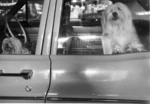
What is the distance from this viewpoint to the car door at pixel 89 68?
2428 mm

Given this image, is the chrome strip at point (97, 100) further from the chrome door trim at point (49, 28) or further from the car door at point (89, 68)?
the chrome door trim at point (49, 28)

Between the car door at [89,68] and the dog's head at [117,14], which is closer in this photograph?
the car door at [89,68]

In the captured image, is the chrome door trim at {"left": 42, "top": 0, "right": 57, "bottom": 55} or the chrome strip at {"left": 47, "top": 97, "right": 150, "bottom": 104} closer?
the chrome strip at {"left": 47, "top": 97, "right": 150, "bottom": 104}

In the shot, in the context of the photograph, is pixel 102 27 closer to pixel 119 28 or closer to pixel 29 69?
pixel 119 28

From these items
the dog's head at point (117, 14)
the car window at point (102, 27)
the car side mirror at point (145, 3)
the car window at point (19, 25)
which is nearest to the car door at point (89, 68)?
the car window at point (102, 27)

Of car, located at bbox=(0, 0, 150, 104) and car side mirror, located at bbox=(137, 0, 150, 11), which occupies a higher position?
car side mirror, located at bbox=(137, 0, 150, 11)

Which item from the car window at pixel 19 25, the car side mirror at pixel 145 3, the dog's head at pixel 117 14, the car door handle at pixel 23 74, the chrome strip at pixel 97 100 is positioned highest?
the car side mirror at pixel 145 3

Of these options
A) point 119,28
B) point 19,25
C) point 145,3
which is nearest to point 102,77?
point 119,28

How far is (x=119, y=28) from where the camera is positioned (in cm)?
269

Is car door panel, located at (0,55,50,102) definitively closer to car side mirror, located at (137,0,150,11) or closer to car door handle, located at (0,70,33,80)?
car door handle, located at (0,70,33,80)

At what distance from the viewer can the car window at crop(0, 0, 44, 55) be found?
2836mm

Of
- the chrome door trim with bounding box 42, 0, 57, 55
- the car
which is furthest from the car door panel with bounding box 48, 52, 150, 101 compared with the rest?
the chrome door trim with bounding box 42, 0, 57, 55

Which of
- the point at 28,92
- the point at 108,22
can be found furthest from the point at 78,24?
the point at 28,92

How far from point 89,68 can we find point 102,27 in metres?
0.39
